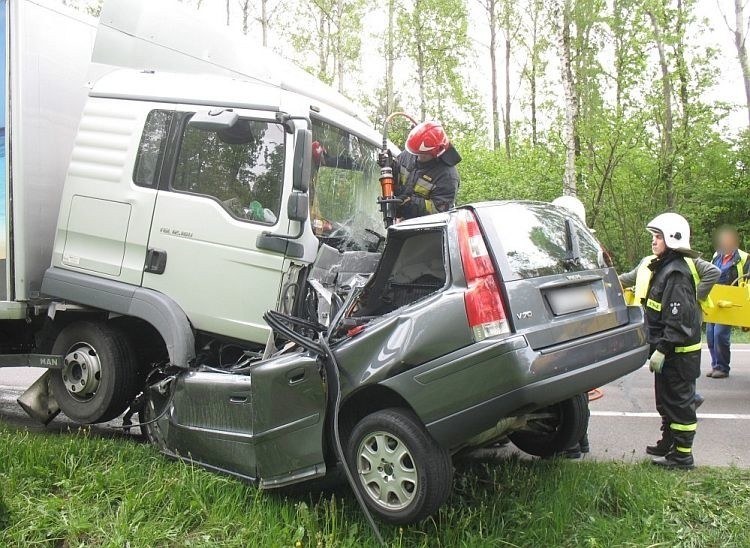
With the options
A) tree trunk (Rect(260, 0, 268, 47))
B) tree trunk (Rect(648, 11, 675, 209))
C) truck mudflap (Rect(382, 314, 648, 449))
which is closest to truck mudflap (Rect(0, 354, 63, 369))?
truck mudflap (Rect(382, 314, 648, 449))

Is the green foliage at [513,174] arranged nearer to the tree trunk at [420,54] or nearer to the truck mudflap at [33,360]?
the tree trunk at [420,54]

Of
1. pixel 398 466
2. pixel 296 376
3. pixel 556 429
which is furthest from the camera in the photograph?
pixel 556 429

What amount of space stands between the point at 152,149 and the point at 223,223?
82 cm

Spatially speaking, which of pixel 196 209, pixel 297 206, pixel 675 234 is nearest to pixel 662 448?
pixel 675 234

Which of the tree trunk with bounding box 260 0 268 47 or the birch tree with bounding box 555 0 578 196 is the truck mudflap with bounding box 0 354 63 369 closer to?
the birch tree with bounding box 555 0 578 196

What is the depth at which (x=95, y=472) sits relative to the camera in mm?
3842

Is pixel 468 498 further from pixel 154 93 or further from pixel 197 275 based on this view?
pixel 154 93

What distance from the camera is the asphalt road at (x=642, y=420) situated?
184 inches

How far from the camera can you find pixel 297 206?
12.3ft

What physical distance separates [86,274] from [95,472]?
4.56 feet

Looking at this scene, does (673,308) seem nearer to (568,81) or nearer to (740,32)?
(568,81)

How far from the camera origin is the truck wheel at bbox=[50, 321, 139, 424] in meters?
4.34

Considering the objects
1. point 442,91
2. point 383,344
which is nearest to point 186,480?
point 383,344

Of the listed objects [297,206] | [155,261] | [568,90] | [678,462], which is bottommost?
[678,462]
